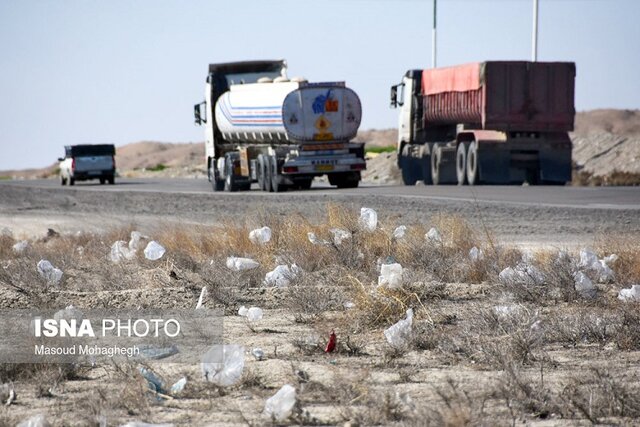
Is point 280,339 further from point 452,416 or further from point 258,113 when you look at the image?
point 258,113

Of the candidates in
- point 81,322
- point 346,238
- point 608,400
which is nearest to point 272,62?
point 346,238

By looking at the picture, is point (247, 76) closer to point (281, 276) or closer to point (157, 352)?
point (281, 276)

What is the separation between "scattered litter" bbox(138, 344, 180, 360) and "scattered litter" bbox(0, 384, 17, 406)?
132cm

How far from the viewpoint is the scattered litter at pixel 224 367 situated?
287 inches

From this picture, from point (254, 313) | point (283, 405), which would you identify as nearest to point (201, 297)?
point (254, 313)

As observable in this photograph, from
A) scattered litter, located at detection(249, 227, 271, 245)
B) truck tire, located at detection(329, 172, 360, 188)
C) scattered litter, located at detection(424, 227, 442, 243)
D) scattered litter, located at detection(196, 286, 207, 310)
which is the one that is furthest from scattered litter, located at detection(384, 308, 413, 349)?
truck tire, located at detection(329, 172, 360, 188)

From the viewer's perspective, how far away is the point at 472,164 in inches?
1452

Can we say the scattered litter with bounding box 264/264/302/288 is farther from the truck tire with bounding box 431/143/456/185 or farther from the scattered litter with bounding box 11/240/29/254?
the truck tire with bounding box 431/143/456/185

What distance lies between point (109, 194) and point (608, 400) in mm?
31374

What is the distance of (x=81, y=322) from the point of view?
9672 millimetres

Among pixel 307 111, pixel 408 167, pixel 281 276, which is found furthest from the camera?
pixel 408 167

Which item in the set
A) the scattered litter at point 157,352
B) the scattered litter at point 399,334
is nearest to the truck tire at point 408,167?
the scattered litter at point 399,334

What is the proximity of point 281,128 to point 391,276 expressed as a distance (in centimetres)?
2532

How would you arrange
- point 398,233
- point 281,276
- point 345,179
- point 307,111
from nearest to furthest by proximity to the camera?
point 281,276 → point 398,233 → point 307,111 → point 345,179
